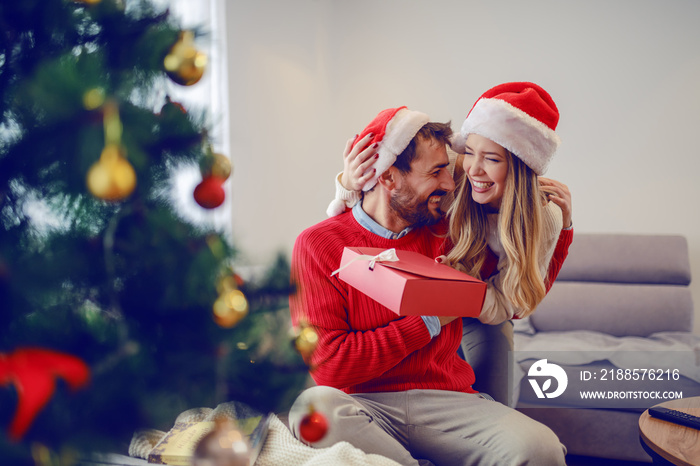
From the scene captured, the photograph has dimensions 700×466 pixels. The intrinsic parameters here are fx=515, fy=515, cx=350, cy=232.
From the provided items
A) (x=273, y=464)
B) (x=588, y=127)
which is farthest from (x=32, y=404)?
(x=588, y=127)

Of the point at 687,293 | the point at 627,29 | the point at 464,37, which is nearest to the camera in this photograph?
the point at 687,293

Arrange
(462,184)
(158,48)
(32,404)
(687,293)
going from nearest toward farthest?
(32,404) < (158,48) < (462,184) < (687,293)

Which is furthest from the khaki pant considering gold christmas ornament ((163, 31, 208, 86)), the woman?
gold christmas ornament ((163, 31, 208, 86))

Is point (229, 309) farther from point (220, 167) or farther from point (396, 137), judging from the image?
point (396, 137)

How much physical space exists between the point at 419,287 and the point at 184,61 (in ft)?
2.11

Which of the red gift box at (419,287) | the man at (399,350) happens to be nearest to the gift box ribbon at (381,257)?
the red gift box at (419,287)

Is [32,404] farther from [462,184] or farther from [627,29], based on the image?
[627,29]

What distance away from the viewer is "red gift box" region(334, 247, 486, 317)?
1.01 m

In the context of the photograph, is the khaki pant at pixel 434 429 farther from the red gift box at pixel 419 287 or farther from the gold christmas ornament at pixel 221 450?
the gold christmas ornament at pixel 221 450

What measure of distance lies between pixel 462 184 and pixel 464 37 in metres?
2.61

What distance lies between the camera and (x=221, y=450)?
1.66 feet

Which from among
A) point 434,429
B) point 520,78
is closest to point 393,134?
point 434,429

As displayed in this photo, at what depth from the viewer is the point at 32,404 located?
1.33 feet

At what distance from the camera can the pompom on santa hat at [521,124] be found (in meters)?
1.28
